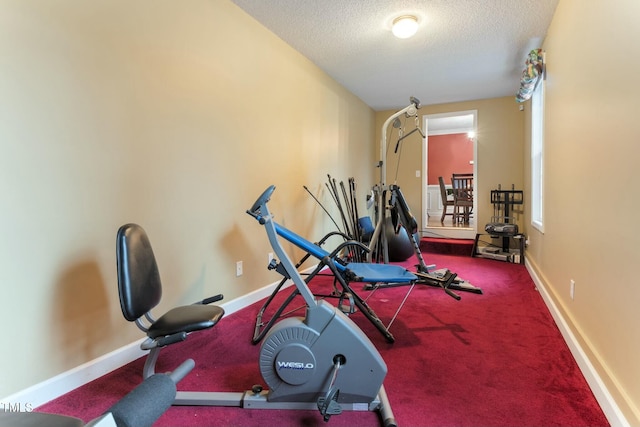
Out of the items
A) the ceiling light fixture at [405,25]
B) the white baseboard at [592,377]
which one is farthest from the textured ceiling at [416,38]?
the white baseboard at [592,377]

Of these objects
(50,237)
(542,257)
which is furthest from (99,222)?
(542,257)

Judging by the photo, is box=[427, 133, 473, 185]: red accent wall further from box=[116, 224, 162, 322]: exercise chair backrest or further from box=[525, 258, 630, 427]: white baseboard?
box=[116, 224, 162, 322]: exercise chair backrest

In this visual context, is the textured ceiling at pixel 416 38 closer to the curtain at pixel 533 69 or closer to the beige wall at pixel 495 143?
the curtain at pixel 533 69

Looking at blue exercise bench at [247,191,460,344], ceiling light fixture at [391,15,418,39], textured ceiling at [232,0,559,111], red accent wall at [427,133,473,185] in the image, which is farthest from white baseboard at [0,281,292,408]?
red accent wall at [427,133,473,185]

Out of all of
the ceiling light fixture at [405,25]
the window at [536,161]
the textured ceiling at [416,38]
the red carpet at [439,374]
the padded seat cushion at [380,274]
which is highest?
the textured ceiling at [416,38]

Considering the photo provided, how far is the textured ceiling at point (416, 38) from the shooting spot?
262 centimetres

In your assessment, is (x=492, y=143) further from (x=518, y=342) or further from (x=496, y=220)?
(x=518, y=342)

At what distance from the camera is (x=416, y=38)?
3.15 m

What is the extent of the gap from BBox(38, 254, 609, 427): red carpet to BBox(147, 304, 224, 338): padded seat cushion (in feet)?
1.18

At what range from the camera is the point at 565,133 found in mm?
2303

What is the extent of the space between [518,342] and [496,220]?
140 inches

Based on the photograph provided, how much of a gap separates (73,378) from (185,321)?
2.33 feet

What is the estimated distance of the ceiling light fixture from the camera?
2.73 metres

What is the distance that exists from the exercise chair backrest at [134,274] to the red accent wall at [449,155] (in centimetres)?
825
